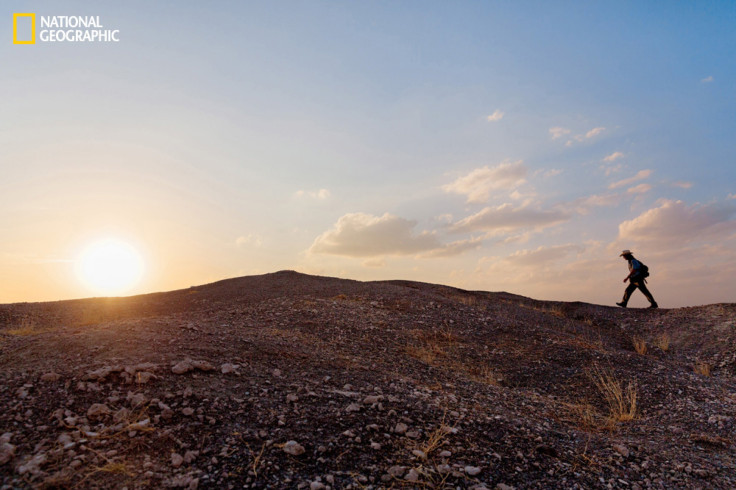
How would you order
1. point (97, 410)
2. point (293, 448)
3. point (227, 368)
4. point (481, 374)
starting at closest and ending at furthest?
point (293, 448), point (97, 410), point (227, 368), point (481, 374)

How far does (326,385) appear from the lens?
624 centimetres

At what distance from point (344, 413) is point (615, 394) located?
5741mm

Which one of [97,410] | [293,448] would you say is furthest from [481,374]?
[97,410]

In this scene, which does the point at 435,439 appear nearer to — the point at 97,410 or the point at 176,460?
the point at 176,460

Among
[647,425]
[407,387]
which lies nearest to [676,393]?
[647,425]

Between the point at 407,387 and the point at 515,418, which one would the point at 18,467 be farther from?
the point at 515,418

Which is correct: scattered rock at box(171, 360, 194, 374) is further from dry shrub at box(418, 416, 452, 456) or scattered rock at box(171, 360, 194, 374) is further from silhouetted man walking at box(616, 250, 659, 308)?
silhouetted man walking at box(616, 250, 659, 308)

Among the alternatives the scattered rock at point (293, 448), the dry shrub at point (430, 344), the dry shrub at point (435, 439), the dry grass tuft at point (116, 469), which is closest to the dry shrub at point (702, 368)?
the dry shrub at point (430, 344)

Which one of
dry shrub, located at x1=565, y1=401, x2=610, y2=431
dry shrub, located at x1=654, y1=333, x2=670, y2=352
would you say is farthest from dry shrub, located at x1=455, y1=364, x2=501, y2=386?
dry shrub, located at x1=654, y1=333, x2=670, y2=352

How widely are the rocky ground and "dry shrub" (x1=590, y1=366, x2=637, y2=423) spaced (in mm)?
42

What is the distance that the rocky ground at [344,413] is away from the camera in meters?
4.17

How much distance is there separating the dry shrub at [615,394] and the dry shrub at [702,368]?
4.13 meters

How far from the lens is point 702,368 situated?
39.7 ft

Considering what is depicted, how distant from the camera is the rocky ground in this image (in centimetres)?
417
